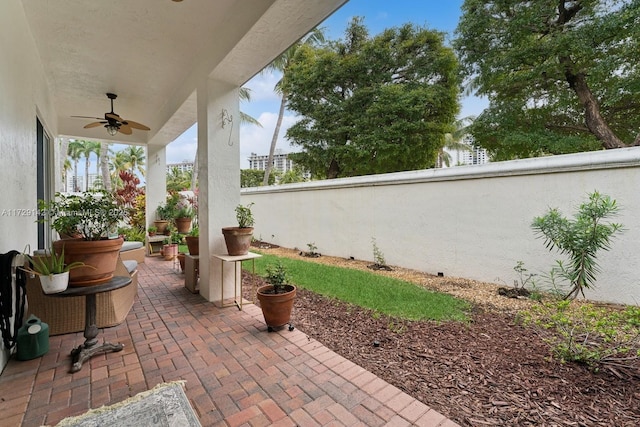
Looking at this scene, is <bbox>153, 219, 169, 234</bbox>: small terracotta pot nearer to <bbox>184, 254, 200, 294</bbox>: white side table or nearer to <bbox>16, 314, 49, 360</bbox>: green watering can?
<bbox>184, 254, 200, 294</bbox>: white side table

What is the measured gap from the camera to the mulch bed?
5.65 ft

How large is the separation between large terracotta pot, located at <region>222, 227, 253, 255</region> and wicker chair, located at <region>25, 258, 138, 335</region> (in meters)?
1.04

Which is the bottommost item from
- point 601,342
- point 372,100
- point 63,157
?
point 601,342

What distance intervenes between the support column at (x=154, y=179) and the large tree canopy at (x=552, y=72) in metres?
9.67

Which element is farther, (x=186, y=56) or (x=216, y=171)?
(x=186, y=56)

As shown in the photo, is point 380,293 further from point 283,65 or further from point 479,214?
point 283,65

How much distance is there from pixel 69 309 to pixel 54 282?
1.27 meters

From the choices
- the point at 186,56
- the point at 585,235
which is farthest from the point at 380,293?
the point at 186,56

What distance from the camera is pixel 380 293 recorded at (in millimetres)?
4059

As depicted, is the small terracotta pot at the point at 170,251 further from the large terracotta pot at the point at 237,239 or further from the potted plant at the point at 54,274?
the potted plant at the point at 54,274

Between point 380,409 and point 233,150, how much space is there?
3139 millimetres

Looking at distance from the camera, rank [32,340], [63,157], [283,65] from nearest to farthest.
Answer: [32,340] → [63,157] → [283,65]

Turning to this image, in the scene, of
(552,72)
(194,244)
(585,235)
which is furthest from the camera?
(552,72)

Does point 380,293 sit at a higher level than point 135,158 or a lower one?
lower
